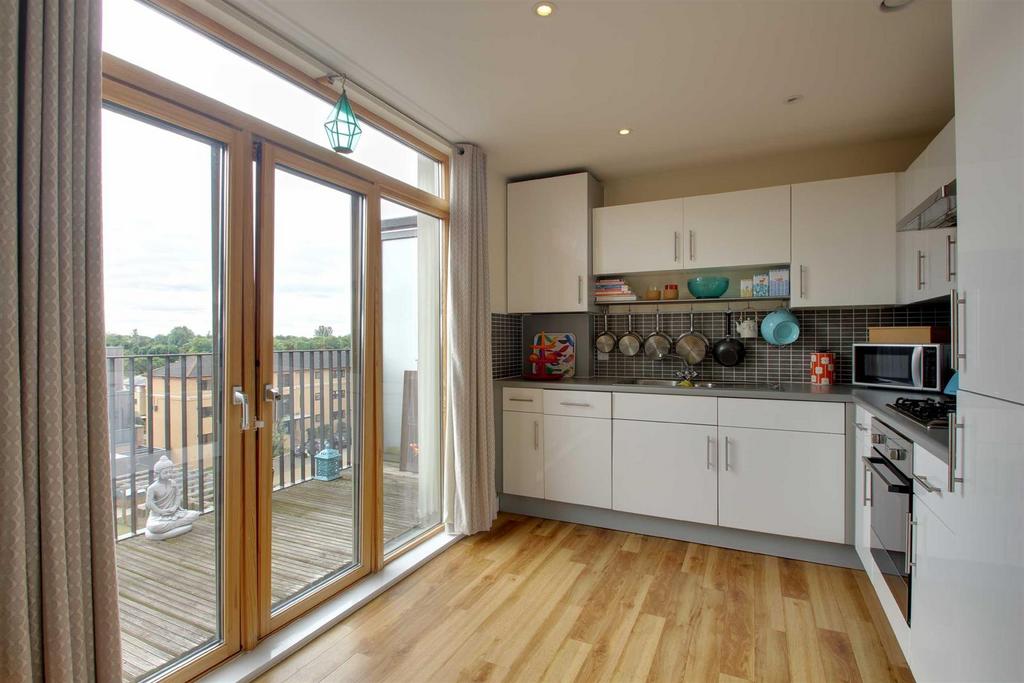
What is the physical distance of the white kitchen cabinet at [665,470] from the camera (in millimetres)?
2920

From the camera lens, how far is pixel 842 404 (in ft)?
8.63

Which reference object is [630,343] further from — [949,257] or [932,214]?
[932,214]

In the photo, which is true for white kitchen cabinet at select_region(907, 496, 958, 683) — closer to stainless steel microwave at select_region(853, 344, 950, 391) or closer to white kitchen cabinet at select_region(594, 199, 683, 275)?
stainless steel microwave at select_region(853, 344, 950, 391)

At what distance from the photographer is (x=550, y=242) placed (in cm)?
357

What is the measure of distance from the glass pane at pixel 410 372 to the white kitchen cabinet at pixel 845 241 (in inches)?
84.3

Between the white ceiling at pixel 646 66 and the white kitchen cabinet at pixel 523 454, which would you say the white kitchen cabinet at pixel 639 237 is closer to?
the white ceiling at pixel 646 66

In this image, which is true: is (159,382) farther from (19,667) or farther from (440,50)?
(440,50)

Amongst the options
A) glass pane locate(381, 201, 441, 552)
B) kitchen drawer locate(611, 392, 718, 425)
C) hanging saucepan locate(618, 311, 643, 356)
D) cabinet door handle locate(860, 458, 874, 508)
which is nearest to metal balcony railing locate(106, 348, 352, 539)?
glass pane locate(381, 201, 441, 552)

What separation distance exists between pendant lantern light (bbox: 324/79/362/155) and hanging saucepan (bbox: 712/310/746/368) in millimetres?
2535

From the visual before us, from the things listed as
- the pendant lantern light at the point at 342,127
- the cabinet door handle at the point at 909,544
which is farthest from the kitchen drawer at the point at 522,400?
the cabinet door handle at the point at 909,544

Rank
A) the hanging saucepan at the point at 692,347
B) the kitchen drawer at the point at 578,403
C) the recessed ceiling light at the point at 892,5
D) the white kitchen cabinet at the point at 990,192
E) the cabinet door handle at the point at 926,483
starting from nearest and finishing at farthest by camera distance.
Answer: the white kitchen cabinet at the point at 990,192
the cabinet door handle at the point at 926,483
the recessed ceiling light at the point at 892,5
the kitchen drawer at the point at 578,403
the hanging saucepan at the point at 692,347

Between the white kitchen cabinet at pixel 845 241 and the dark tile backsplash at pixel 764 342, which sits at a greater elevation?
the white kitchen cabinet at pixel 845 241

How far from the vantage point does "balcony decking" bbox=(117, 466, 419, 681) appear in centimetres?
161

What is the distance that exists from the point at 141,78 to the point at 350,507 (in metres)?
1.86
